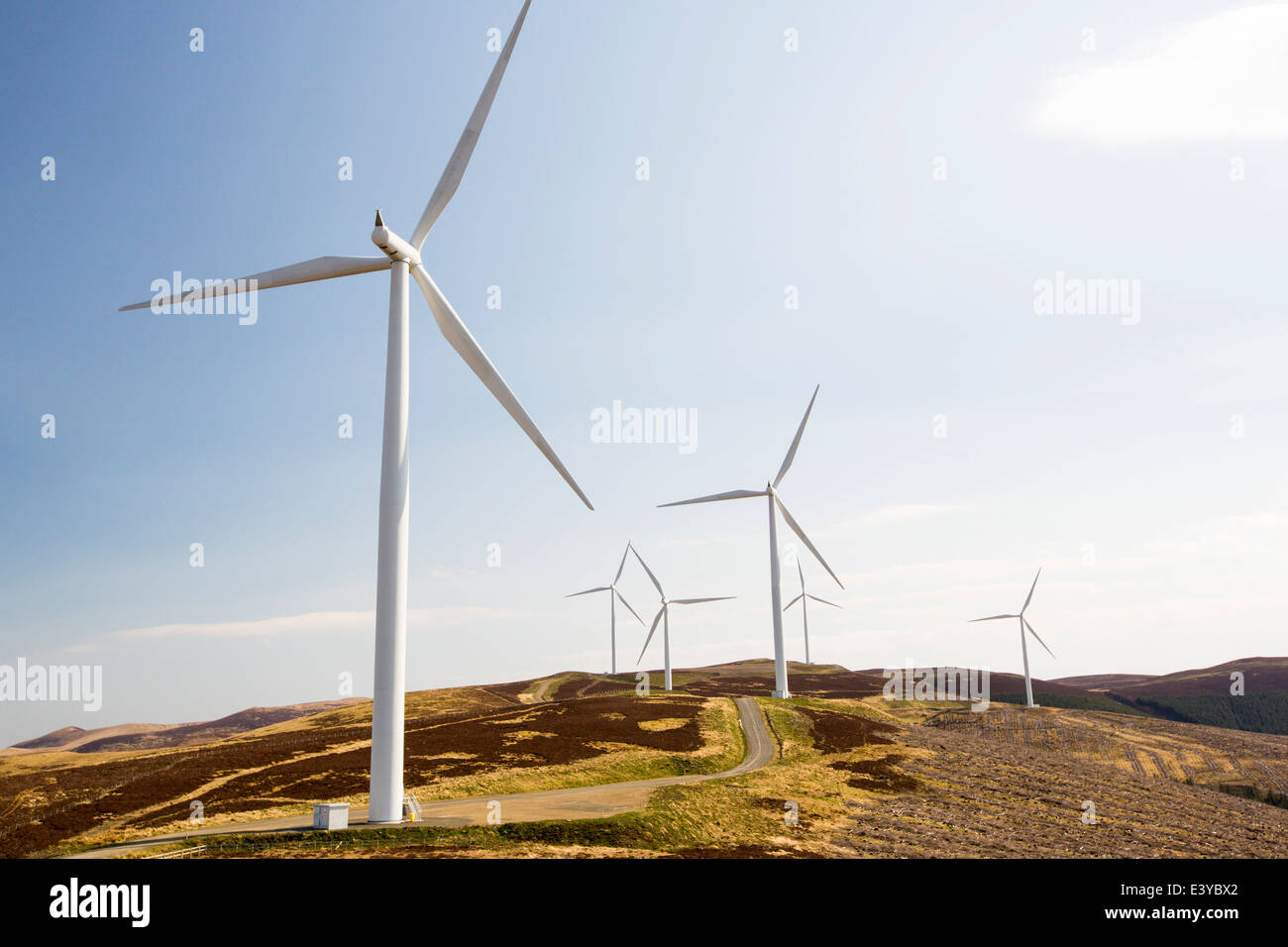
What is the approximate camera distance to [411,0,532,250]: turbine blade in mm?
42688

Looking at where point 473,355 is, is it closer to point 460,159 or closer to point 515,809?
point 460,159

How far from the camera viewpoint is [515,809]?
43.8m

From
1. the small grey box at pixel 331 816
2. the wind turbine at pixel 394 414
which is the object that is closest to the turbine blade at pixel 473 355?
the wind turbine at pixel 394 414

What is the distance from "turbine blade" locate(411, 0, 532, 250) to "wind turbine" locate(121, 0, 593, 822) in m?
0.05

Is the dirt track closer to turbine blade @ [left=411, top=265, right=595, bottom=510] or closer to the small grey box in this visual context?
the small grey box

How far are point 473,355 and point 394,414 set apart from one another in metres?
→ 6.18

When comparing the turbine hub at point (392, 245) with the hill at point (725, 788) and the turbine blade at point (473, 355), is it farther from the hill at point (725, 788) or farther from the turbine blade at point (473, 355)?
the hill at point (725, 788)

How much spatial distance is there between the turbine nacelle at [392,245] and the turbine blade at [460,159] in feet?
6.06

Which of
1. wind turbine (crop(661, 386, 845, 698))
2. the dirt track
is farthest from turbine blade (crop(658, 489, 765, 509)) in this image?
the dirt track
